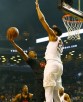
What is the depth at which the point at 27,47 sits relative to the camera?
150 ft

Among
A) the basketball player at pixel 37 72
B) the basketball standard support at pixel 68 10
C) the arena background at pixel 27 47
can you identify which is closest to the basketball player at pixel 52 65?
the basketball player at pixel 37 72

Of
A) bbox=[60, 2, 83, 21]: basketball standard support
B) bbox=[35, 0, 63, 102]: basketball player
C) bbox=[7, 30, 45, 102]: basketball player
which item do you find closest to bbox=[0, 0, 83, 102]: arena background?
bbox=[60, 2, 83, 21]: basketball standard support

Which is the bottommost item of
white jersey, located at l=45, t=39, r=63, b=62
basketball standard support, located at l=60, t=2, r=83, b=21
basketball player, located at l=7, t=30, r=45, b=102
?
basketball player, located at l=7, t=30, r=45, b=102

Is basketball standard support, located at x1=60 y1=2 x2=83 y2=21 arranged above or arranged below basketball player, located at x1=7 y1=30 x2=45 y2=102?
above

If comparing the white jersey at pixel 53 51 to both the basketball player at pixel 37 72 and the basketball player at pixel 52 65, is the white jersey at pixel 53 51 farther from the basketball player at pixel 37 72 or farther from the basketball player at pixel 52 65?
the basketball player at pixel 37 72

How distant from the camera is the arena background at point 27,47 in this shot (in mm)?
34509

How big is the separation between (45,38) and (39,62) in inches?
1400

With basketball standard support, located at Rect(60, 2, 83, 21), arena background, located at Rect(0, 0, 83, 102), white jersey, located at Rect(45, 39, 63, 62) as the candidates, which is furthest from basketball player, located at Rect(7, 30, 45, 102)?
arena background, located at Rect(0, 0, 83, 102)

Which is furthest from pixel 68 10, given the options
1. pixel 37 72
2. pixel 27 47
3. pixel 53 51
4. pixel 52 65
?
pixel 27 47

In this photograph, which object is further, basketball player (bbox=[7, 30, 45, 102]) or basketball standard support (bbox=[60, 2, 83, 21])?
basketball standard support (bbox=[60, 2, 83, 21])

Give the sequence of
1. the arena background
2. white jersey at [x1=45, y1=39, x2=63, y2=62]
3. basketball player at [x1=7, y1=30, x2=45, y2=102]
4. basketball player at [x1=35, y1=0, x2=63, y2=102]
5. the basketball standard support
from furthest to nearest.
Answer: the arena background
the basketball standard support
basketball player at [x1=7, y1=30, x2=45, y2=102]
white jersey at [x1=45, y1=39, x2=63, y2=62]
basketball player at [x1=35, y1=0, x2=63, y2=102]

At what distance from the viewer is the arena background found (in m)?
34.5

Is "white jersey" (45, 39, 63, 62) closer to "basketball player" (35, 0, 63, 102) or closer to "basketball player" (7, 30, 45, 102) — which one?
"basketball player" (35, 0, 63, 102)

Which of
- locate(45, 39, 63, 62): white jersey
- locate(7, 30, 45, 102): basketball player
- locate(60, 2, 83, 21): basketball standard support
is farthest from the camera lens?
locate(60, 2, 83, 21): basketball standard support
